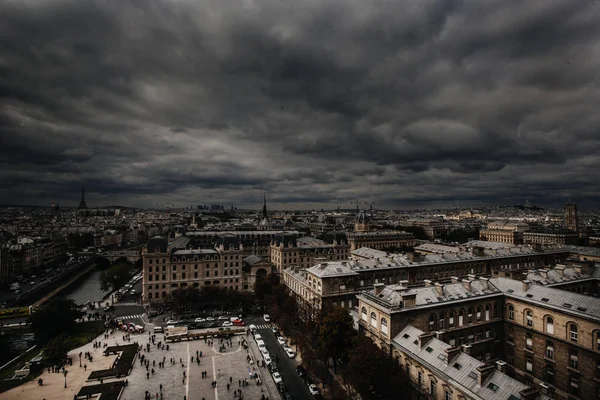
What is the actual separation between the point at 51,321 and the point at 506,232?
191m

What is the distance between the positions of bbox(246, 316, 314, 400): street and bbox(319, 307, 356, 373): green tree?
16.5 ft

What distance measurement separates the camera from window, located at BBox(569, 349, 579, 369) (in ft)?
122

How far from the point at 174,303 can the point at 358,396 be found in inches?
1823

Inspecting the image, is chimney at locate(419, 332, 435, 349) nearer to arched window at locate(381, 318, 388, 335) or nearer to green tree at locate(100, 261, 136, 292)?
arched window at locate(381, 318, 388, 335)

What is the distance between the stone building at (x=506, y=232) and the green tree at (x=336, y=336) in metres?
162

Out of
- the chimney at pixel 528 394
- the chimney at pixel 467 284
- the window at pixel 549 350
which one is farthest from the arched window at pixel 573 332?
the chimney at pixel 528 394

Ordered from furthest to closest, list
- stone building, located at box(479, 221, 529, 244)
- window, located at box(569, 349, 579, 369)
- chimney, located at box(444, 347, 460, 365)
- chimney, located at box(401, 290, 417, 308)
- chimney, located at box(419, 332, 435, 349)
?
stone building, located at box(479, 221, 529, 244) < chimney, located at box(401, 290, 417, 308) < window, located at box(569, 349, 579, 369) < chimney, located at box(419, 332, 435, 349) < chimney, located at box(444, 347, 460, 365)

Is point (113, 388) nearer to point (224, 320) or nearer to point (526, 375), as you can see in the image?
point (224, 320)

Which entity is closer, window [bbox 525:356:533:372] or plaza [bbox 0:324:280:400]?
plaza [bbox 0:324:280:400]

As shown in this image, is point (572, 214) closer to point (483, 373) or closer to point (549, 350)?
point (549, 350)

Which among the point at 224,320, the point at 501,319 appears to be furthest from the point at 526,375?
the point at 224,320

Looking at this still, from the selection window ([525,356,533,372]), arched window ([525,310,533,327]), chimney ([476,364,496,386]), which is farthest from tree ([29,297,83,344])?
Result: arched window ([525,310,533,327])

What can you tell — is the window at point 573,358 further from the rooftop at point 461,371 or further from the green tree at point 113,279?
the green tree at point 113,279

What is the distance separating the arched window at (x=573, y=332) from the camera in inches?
1486
